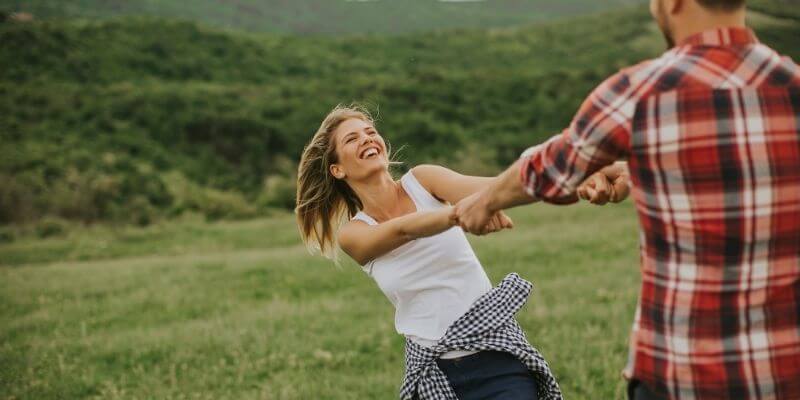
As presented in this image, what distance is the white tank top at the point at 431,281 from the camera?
3.65m

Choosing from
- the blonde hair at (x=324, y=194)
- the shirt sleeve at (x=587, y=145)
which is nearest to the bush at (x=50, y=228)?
the blonde hair at (x=324, y=194)

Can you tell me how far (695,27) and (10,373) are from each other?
702 centimetres

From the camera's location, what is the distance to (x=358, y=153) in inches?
154

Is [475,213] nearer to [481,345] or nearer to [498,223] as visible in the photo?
[498,223]

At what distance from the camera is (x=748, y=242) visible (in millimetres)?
2168

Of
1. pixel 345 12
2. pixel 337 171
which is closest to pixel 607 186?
pixel 337 171

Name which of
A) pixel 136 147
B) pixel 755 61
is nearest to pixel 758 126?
pixel 755 61

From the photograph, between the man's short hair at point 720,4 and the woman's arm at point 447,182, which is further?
the woman's arm at point 447,182

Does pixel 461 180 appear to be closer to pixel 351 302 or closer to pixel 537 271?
pixel 351 302

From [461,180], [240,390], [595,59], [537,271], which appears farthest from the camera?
[595,59]

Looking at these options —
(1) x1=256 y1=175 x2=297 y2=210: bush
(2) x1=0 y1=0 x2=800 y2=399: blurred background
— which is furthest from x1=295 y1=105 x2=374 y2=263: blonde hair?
(1) x1=256 y1=175 x2=297 y2=210: bush

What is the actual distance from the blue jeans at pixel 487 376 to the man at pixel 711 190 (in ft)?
4.10

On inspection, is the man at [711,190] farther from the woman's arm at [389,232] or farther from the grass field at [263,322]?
the grass field at [263,322]

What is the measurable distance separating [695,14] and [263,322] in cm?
727
